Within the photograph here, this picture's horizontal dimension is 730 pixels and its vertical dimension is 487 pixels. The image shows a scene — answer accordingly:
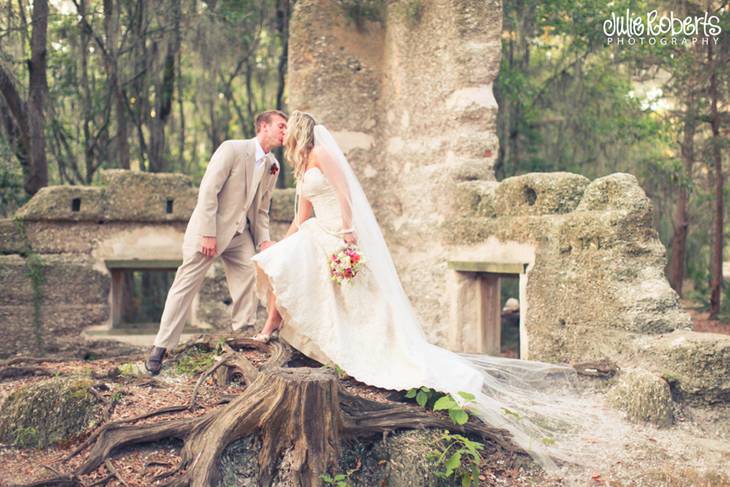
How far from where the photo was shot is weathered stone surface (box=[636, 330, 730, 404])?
616cm

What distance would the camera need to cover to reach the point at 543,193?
776cm

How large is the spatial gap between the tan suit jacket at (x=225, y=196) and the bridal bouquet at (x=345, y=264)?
1021 mm

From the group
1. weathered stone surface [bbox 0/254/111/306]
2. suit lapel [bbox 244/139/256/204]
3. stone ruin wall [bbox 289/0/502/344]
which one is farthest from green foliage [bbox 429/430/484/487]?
weathered stone surface [bbox 0/254/111/306]

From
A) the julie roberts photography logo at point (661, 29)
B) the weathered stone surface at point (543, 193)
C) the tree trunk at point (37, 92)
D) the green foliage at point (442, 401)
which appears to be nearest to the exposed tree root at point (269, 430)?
the green foliage at point (442, 401)

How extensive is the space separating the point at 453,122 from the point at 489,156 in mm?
608

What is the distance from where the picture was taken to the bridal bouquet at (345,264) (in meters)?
5.58

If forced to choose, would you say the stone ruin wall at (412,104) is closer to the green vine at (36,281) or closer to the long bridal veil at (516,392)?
the long bridal veil at (516,392)

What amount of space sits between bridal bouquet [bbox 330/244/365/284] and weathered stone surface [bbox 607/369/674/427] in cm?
231

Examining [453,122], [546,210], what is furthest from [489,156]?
[546,210]

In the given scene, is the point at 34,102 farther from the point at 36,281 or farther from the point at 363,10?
the point at 363,10

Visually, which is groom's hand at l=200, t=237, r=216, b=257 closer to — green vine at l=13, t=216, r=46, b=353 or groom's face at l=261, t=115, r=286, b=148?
groom's face at l=261, t=115, r=286, b=148

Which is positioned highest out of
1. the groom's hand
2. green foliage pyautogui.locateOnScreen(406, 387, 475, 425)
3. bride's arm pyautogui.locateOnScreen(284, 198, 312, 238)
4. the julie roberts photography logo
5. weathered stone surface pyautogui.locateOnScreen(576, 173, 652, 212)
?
the julie roberts photography logo

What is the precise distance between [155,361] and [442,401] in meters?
2.17

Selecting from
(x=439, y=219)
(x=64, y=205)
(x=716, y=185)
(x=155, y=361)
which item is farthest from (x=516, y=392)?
(x=716, y=185)
